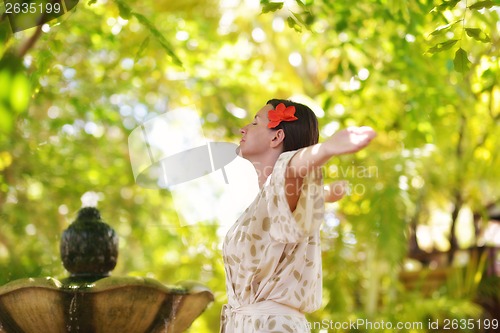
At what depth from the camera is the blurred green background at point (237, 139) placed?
6.76m

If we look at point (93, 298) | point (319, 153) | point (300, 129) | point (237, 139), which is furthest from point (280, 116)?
point (237, 139)

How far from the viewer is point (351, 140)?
6.62ft

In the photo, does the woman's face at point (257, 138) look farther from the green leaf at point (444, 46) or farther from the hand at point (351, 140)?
the green leaf at point (444, 46)

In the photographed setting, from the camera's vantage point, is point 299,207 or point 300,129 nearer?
point 299,207

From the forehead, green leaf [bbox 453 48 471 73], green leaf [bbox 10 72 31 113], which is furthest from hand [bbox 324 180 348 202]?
green leaf [bbox 10 72 31 113]

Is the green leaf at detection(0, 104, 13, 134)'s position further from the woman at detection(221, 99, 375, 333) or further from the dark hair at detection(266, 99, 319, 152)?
the dark hair at detection(266, 99, 319, 152)

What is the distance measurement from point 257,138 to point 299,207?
46cm

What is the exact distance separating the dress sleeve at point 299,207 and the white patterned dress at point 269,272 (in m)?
0.03

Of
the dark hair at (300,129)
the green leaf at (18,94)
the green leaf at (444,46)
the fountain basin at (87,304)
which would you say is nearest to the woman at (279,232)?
the dark hair at (300,129)

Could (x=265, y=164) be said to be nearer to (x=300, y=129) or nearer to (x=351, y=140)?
(x=300, y=129)

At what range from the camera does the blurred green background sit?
6.76 m

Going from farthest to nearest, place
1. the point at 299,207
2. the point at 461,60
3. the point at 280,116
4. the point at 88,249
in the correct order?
1. the point at 88,249
2. the point at 461,60
3. the point at 280,116
4. the point at 299,207

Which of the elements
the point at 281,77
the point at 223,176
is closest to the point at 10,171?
the point at 281,77

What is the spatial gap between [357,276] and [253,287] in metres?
6.24
